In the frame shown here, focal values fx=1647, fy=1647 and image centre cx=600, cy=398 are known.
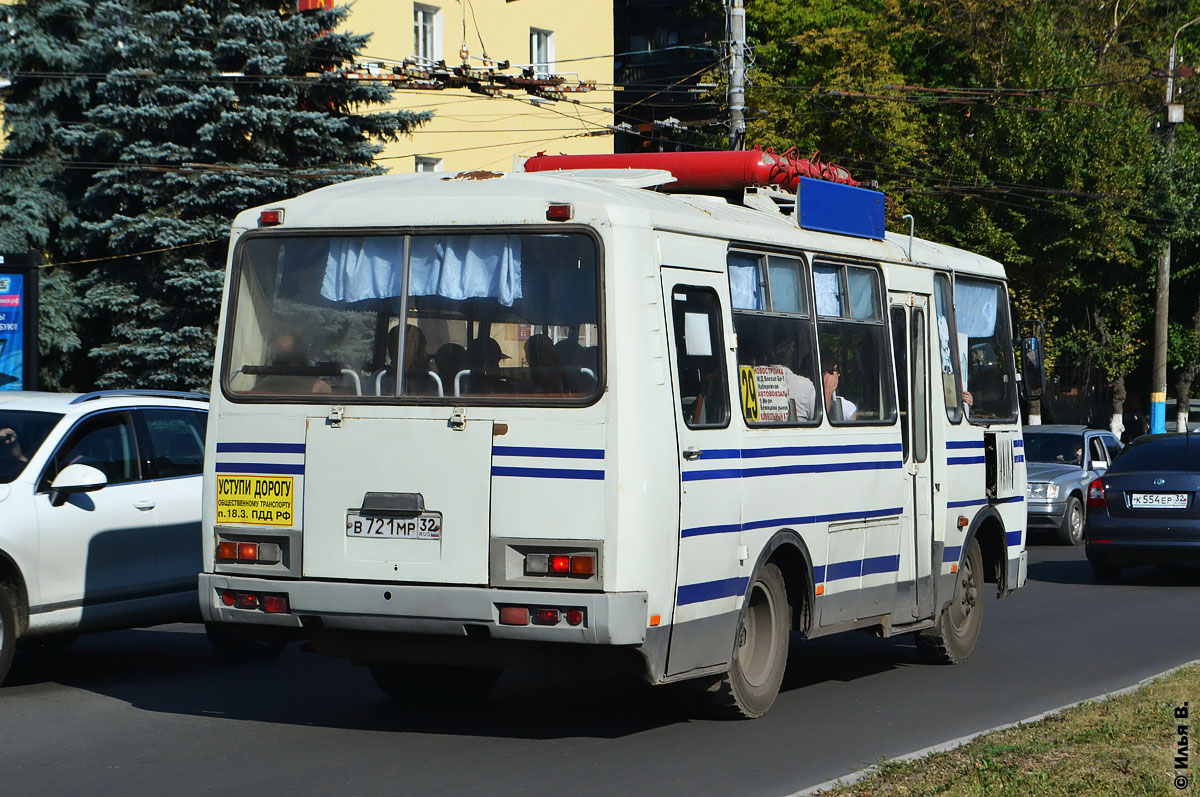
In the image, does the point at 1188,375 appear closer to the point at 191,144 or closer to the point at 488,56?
the point at 488,56

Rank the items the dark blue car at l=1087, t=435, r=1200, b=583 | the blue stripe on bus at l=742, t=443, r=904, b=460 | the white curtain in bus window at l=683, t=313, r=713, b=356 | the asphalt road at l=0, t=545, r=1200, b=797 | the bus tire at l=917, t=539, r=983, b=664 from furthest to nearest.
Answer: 1. the dark blue car at l=1087, t=435, r=1200, b=583
2. the bus tire at l=917, t=539, r=983, b=664
3. the blue stripe on bus at l=742, t=443, r=904, b=460
4. the white curtain in bus window at l=683, t=313, r=713, b=356
5. the asphalt road at l=0, t=545, r=1200, b=797

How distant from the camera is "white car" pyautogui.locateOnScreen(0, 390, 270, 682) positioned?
972 centimetres

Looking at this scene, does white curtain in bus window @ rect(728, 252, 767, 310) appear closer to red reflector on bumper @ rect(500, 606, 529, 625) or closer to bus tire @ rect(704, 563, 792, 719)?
Answer: bus tire @ rect(704, 563, 792, 719)

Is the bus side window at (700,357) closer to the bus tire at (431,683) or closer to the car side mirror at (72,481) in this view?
the bus tire at (431,683)

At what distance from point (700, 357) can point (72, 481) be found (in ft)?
13.2

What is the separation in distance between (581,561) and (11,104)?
23331 mm

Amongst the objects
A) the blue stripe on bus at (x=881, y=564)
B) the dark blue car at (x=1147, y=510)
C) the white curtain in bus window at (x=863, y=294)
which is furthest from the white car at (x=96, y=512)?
the dark blue car at (x=1147, y=510)

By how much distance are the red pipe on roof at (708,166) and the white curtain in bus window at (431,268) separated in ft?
7.69

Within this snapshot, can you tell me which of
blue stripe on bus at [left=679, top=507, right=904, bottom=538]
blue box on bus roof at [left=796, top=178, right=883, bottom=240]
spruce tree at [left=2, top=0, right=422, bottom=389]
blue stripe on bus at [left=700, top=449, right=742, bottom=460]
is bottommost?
blue stripe on bus at [left=679, top=507, right=904, bottom=538]

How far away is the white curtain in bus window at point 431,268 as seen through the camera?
8.08m

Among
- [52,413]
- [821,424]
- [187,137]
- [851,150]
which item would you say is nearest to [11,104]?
[187,137]

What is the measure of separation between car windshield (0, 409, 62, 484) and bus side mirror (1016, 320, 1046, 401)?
7.03m

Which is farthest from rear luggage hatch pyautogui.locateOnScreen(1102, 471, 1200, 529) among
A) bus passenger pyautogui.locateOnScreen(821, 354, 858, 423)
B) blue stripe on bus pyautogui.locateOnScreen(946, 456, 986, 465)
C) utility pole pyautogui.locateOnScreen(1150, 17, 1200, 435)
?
utility pole pyautogui.locateOnScreen(1150, 17, 1200, 435)

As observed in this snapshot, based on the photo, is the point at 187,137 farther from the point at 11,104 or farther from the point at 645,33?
the point at 645,33
